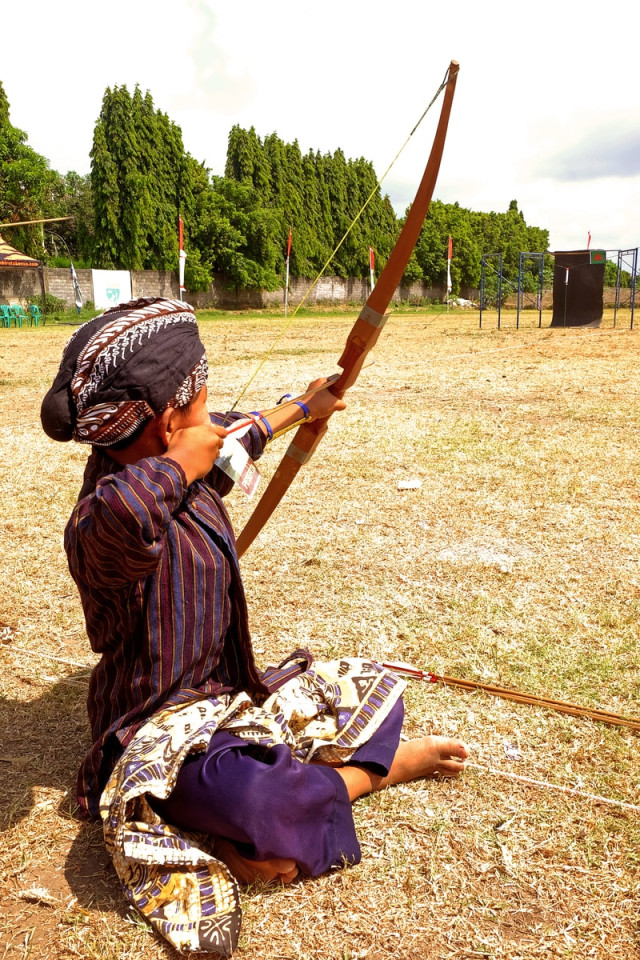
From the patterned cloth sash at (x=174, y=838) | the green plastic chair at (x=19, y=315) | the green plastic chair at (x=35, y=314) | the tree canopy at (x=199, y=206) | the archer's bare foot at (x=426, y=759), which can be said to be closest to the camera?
the patterned cloth sash at (x=174, y=838)

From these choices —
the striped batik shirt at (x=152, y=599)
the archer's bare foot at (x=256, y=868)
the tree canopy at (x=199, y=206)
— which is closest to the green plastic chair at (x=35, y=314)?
the tree canopy at (x=199, y=206)

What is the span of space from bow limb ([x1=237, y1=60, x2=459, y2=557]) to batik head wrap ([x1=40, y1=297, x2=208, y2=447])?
88 cm

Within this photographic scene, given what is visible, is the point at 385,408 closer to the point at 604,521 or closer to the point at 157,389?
the point at 604,521

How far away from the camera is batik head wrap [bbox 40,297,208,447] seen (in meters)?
1.62

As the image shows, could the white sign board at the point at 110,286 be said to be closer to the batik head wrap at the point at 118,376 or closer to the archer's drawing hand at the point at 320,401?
the archer's drawing hand at the point at 320,401

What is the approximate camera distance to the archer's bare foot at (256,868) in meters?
1.67

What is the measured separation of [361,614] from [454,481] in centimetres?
203

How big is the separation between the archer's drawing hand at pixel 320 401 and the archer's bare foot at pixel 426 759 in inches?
42.6

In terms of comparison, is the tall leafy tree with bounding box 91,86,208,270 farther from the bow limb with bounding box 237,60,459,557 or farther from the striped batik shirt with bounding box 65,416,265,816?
the striped batik shirt with bounding box 65,416,265,816

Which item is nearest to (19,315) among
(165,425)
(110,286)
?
(110,286)

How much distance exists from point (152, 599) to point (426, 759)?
90 cm

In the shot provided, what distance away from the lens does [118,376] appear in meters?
1.61

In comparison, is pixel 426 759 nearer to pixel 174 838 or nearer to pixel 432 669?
pixel 432 669

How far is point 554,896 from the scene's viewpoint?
1.67 m
